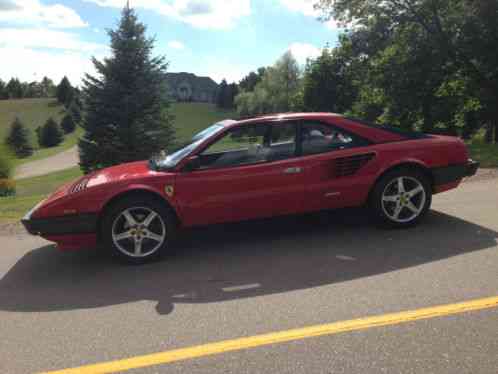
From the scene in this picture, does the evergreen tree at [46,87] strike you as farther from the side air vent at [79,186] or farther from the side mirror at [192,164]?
the side mirror at [192,164]

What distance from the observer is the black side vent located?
5.29 metres

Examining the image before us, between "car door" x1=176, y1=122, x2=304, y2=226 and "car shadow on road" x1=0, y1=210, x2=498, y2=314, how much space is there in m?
0.47

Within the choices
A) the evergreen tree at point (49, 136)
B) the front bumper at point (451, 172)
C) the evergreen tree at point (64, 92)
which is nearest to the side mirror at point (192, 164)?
the front bumper at point (451, 172)

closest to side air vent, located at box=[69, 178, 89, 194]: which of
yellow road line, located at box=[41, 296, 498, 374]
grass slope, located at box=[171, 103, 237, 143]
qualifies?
yellow road line, located at box=[41, 296, 498, 374]

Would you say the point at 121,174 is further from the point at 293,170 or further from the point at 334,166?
the point at 334,166

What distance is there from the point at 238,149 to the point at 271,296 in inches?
74.8

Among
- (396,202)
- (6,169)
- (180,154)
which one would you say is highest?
(180,154)

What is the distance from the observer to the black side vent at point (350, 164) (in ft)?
17.4

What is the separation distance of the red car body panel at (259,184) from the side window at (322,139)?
0.22 ft

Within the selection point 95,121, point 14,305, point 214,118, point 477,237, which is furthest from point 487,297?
point 214,118

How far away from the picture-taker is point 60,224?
474 centimetres

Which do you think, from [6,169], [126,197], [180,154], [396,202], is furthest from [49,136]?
[396,202]

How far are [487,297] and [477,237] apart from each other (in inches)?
64.8

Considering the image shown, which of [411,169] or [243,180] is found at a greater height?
[411,169]
